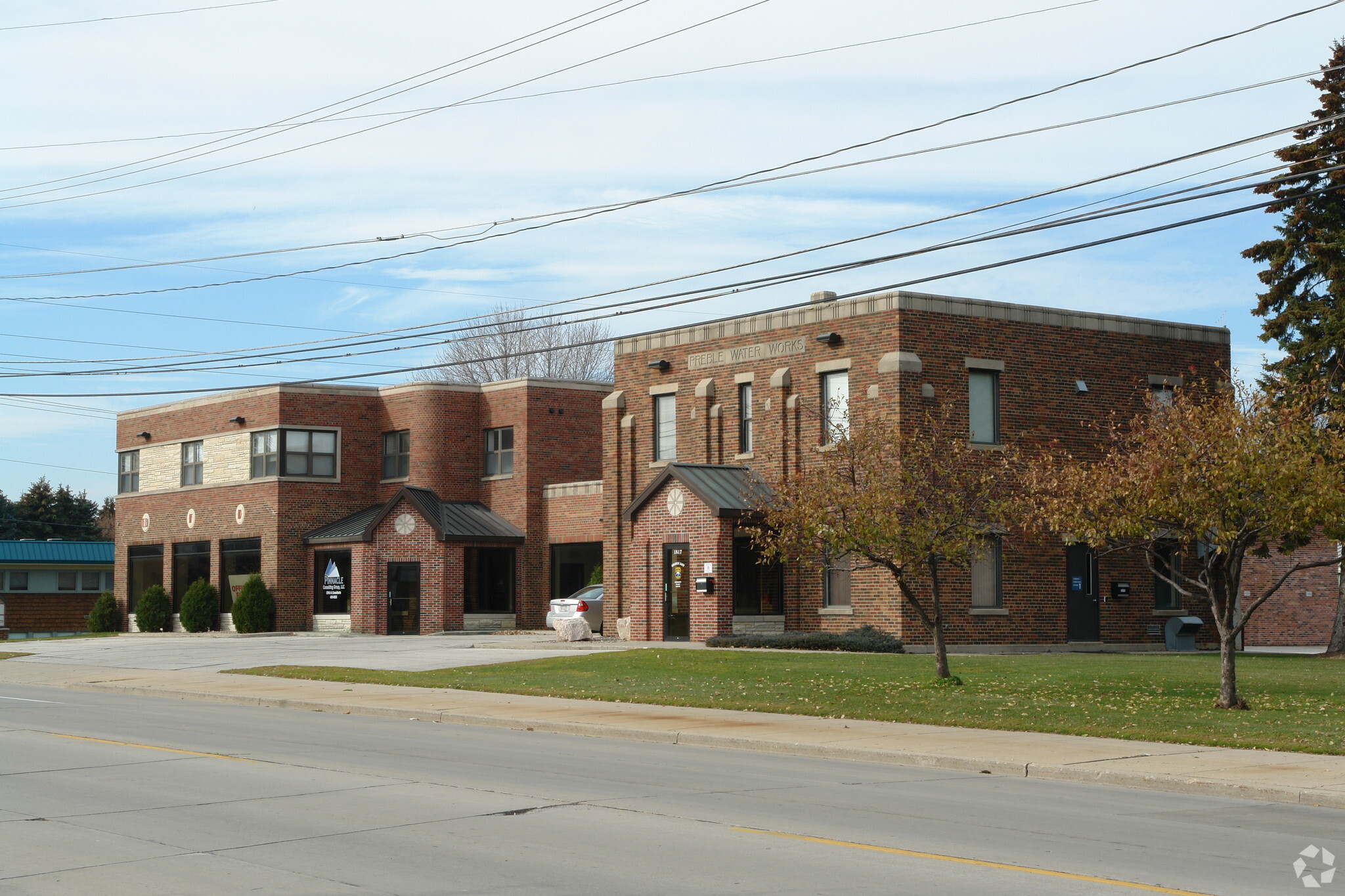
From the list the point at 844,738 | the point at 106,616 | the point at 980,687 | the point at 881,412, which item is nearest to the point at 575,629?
the point at 881,412

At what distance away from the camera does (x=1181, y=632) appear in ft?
117

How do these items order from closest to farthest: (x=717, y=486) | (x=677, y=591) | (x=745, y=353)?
1. (x=717, y=486)
2. (x=677, y=591)
3. (x=745, y=353)

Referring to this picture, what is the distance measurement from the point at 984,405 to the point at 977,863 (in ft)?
82.8

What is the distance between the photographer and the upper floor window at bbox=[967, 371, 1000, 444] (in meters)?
33.4

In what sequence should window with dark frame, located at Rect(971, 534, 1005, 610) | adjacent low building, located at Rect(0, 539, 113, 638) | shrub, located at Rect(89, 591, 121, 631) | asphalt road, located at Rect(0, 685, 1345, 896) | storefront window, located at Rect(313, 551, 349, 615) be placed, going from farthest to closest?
1. adjacent low building, located at Rect(0, 539, 113, 638)
2. shrub, located at Rect(89, 591, 121, 631)
3. storefront window, located at Rect(313, 551, 349, 615)
4. window with dark frame, located at Rect(971, 534, 1005, 610)
5. asphalt road, located at Rect(0, 685, 1345, 896)

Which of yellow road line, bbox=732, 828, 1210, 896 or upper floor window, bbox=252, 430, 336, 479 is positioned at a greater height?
upper floor window, bbox=252, 430, 336, 479

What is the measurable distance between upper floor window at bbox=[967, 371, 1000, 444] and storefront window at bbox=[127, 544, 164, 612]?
32263 millimetres

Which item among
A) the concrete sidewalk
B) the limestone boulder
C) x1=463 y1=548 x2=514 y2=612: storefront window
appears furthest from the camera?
x1=463 y1=548 x2=514 y2=612: storefront window

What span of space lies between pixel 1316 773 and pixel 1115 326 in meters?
23.4

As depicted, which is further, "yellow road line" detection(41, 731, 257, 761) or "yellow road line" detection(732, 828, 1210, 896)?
"yellow road line" detection(41, 731, 257, 761)

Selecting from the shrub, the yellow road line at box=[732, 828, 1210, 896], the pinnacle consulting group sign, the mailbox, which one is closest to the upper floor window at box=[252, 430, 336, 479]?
the shrub

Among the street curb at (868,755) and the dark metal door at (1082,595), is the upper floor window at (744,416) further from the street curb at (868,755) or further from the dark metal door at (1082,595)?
the street curb at (868,755)

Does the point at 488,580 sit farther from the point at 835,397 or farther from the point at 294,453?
the point at 835,397

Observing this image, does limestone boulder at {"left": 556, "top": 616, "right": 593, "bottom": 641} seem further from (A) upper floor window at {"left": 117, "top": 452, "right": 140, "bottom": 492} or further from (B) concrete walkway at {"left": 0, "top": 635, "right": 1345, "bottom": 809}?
(A) upper floor window at {"left": 117, "top": 452, "right": 140, "bottom": 492}
